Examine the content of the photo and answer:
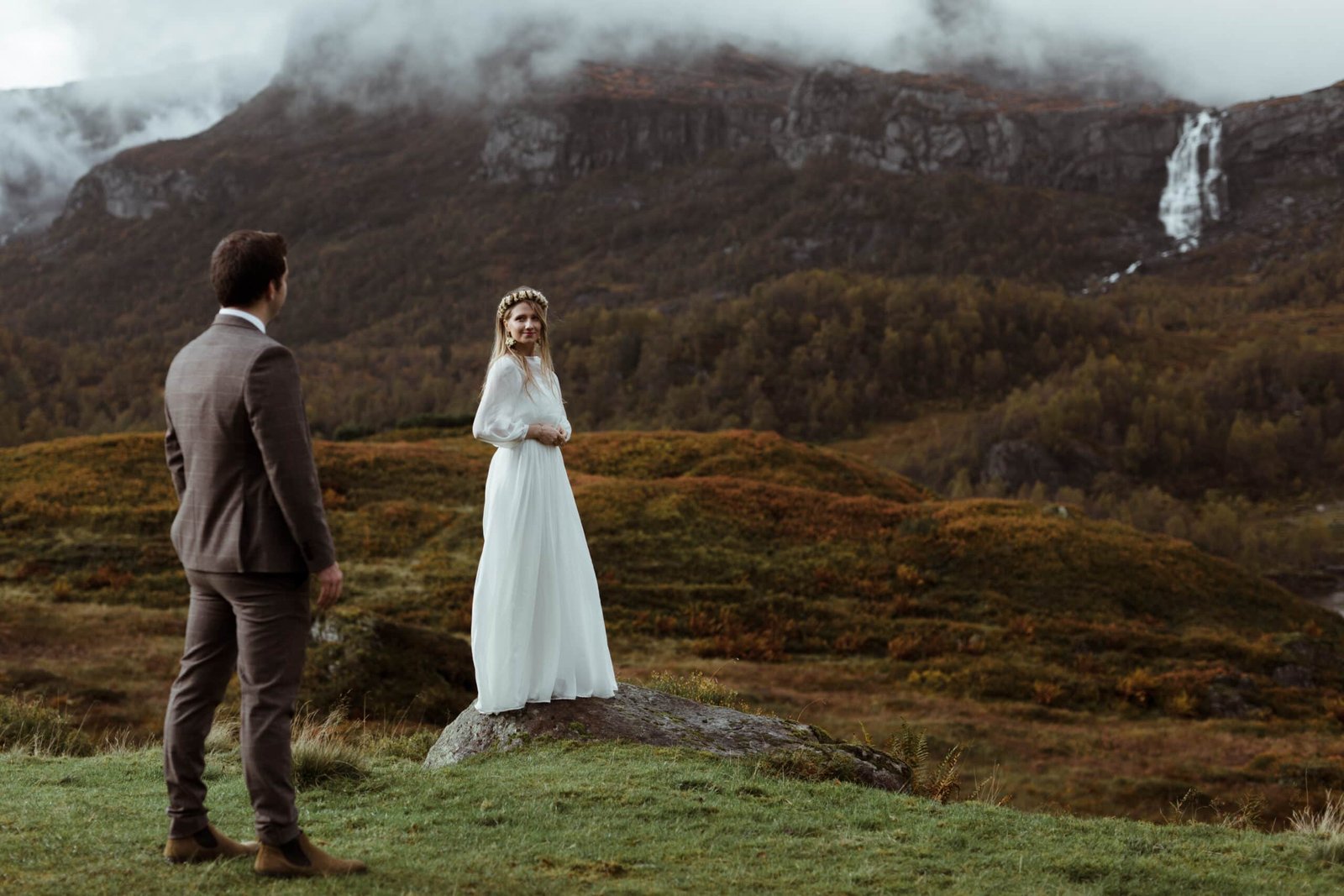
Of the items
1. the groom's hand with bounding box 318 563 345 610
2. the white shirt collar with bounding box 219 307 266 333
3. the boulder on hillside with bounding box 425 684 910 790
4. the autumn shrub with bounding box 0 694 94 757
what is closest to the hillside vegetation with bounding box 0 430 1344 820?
the autumn shrub with bounding box 0 694 94 757

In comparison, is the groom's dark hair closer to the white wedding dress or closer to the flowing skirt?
the white wedding dress

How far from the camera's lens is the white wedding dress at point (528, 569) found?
354 inches

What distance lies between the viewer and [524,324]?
895cm

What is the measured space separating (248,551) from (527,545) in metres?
3.92

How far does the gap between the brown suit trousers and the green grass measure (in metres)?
0.50

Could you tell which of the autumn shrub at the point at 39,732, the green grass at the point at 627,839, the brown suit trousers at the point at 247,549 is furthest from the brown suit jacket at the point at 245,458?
the autumn shrub at the point at 39,732

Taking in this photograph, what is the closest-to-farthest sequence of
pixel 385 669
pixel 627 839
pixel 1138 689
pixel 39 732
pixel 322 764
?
pixel 627 839, pixel 322 764, pixel 39 732, pixel 385 669, pixel 1138 689

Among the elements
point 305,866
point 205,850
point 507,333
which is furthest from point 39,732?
point 305,866

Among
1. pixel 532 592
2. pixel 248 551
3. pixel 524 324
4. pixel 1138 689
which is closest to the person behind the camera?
pixel 248 551

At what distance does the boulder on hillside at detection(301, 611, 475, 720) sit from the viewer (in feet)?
51.3

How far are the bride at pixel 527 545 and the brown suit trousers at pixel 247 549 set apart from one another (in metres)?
3.59

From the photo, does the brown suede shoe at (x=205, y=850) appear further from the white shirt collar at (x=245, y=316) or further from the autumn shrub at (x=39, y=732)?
the autumn shrub at (x=39, y=732)

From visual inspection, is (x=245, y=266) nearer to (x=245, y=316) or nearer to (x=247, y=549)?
(x=245, y=316)

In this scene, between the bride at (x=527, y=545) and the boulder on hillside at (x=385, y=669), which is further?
the boulder on hillside at (x=385, y=669)
